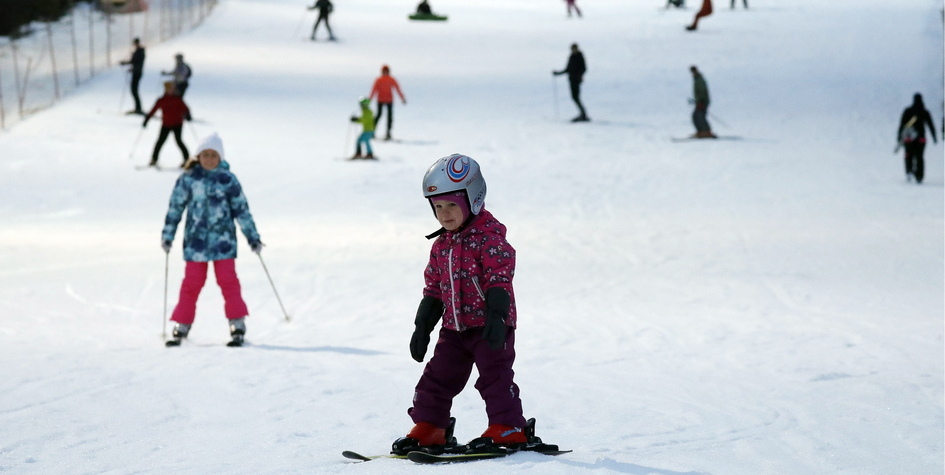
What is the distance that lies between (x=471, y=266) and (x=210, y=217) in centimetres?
389

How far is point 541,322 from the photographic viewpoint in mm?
10086

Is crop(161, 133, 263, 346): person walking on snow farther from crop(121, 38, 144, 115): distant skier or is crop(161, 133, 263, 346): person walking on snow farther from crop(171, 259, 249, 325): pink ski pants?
crop(121, 38, 144, 115): distant skier

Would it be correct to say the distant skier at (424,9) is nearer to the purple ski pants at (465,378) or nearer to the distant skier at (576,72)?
the distant skier at (576,72)

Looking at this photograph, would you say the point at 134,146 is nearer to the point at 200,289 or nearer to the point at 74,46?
the point at 74,46

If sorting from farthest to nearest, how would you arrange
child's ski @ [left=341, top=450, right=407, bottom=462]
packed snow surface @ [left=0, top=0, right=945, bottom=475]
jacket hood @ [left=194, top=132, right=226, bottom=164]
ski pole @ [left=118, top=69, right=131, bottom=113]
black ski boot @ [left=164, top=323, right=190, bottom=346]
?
ski pole @ [left=118, top=69, right=131, bottom=113]
black ski boot @ [left=164, top=323, right=190, bottom=346]
jacket hood @ [left=194, top=132, right=226, bottom=164]
packed snow surface @ [left=0, top=0, right=945, bottom=475]
child's ski @ [left=341, top=450, right=407, bottom=462]

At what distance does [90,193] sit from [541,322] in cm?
928

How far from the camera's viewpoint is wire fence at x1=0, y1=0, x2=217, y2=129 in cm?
2612

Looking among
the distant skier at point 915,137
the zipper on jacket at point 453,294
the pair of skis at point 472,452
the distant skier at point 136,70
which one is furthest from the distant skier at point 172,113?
the pair of skis at point 472,452

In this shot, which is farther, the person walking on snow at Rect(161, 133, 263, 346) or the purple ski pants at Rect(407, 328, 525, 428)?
the person walking on snow at Rect(161, 133, 263, 346)

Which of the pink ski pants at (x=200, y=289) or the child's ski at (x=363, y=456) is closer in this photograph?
the child's ski at (x=363, y=456)

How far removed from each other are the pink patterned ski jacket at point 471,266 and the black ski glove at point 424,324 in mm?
68

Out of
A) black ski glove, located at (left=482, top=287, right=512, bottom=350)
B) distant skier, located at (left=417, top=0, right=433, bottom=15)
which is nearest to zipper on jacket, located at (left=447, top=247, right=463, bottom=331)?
black ski glove, located at (left=482, top=287, right=512, bottom=350)

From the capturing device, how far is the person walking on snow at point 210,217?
8406mm

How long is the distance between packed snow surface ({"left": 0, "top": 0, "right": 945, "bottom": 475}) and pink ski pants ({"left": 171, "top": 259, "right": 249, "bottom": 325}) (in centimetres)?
27
